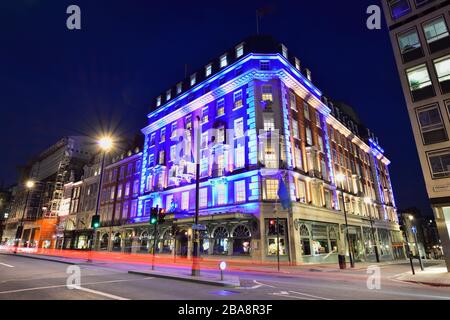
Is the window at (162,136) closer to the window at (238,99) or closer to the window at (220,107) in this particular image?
the window at (220,107)

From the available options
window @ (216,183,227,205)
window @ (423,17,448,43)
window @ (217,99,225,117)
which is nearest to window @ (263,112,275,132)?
window @ (217,99,225,117)

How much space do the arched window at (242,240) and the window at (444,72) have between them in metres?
19.9

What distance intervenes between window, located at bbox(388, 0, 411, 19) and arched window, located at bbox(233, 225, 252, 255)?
23904mm

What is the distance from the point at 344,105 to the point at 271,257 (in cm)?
4156

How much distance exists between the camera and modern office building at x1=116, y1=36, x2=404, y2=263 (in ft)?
83.2

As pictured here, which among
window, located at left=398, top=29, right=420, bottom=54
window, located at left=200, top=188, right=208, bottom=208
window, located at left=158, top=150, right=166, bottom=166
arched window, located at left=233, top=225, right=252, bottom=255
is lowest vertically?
arched window, located at left=233, top=225, right=252, bottom=255

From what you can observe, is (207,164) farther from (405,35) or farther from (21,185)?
(21,185)

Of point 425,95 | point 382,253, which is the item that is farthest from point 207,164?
point 382,253

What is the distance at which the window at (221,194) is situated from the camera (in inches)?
1097

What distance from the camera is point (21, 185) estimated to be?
79375mm

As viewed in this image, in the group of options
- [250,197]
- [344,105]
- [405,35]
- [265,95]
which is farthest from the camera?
[344,105]

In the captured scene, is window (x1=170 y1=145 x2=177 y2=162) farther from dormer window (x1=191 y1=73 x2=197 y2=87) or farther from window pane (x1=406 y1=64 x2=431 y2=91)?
window pane (x1=406 y1=64 x2=431 y2=91)

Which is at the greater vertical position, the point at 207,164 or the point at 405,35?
the point at 405,35

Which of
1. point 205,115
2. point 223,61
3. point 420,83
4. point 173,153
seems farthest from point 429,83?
point 173,153
